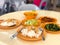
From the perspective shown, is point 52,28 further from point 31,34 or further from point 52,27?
point 31,34

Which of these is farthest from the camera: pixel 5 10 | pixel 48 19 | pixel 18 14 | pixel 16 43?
pixel 5 10

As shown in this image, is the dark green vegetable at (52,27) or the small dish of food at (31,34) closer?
the small dish of food at (31,34)

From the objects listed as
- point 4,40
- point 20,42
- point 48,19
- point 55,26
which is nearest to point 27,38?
point 20,42

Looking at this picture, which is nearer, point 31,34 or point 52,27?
point 31,34

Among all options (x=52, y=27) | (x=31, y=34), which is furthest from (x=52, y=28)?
(x=31, y=34)

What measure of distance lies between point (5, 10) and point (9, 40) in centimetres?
138

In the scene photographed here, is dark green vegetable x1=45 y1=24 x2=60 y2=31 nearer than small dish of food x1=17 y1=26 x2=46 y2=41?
No

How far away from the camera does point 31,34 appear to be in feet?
2.86

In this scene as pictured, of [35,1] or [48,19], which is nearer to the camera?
[48,19]

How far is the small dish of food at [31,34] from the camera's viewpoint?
34.0 inches

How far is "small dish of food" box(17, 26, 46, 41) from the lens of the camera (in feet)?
2.83

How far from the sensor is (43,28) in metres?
1.00

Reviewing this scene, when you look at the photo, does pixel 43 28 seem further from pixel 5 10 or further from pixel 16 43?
pixel 5 10

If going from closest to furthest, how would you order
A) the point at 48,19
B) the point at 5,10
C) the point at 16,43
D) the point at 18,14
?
the point at 16,43, the point at 48,19, the point at 18,14, the point at 5,10
